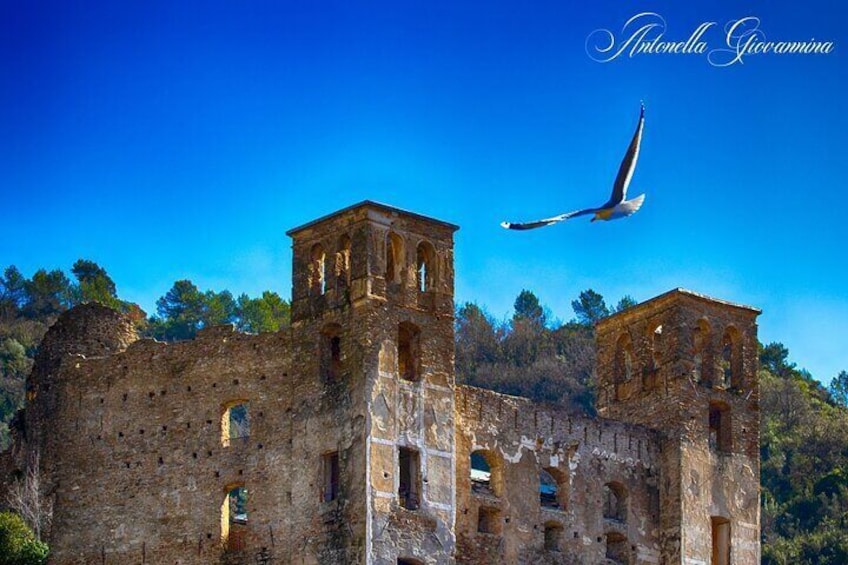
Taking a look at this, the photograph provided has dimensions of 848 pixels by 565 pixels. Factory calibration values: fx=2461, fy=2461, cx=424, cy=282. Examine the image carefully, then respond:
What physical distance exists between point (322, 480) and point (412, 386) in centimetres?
300

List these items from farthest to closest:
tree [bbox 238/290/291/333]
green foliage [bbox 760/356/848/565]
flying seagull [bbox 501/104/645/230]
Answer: tree [bbox 238/290/291/333] → green foliage [bbox 760/356/848/565] → flying seagull [bbox 501/104/645/230]

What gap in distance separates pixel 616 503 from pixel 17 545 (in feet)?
49.1

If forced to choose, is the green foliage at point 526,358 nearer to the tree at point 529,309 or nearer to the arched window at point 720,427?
the tree at point 529,309

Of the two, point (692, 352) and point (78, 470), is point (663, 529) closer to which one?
point (692, 352)

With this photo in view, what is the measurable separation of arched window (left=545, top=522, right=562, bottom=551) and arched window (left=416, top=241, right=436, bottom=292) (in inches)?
257

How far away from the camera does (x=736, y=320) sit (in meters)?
64.1

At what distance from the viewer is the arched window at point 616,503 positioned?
61.1 m

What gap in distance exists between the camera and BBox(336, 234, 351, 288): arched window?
56.9m

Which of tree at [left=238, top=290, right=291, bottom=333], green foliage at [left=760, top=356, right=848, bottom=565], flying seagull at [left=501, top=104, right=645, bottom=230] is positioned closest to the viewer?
flying seagull at [left=501, top=104, right=645, bottom=230]

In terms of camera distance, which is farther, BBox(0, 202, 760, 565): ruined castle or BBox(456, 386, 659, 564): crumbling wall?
BBox(456, 386, 659, 564): crumbling wall

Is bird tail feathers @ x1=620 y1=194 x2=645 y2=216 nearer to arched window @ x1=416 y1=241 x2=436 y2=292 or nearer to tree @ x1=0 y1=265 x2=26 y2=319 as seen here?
arched window @ x1=416 y1=241 x2=436 y2=292

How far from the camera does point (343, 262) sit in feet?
188

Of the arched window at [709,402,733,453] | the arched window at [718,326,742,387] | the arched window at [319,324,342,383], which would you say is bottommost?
the arched window at [709,402,733,453]

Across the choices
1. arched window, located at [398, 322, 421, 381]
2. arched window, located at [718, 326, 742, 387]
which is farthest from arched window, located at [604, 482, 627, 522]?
arched window, located at [398, 322, 421, 381]
